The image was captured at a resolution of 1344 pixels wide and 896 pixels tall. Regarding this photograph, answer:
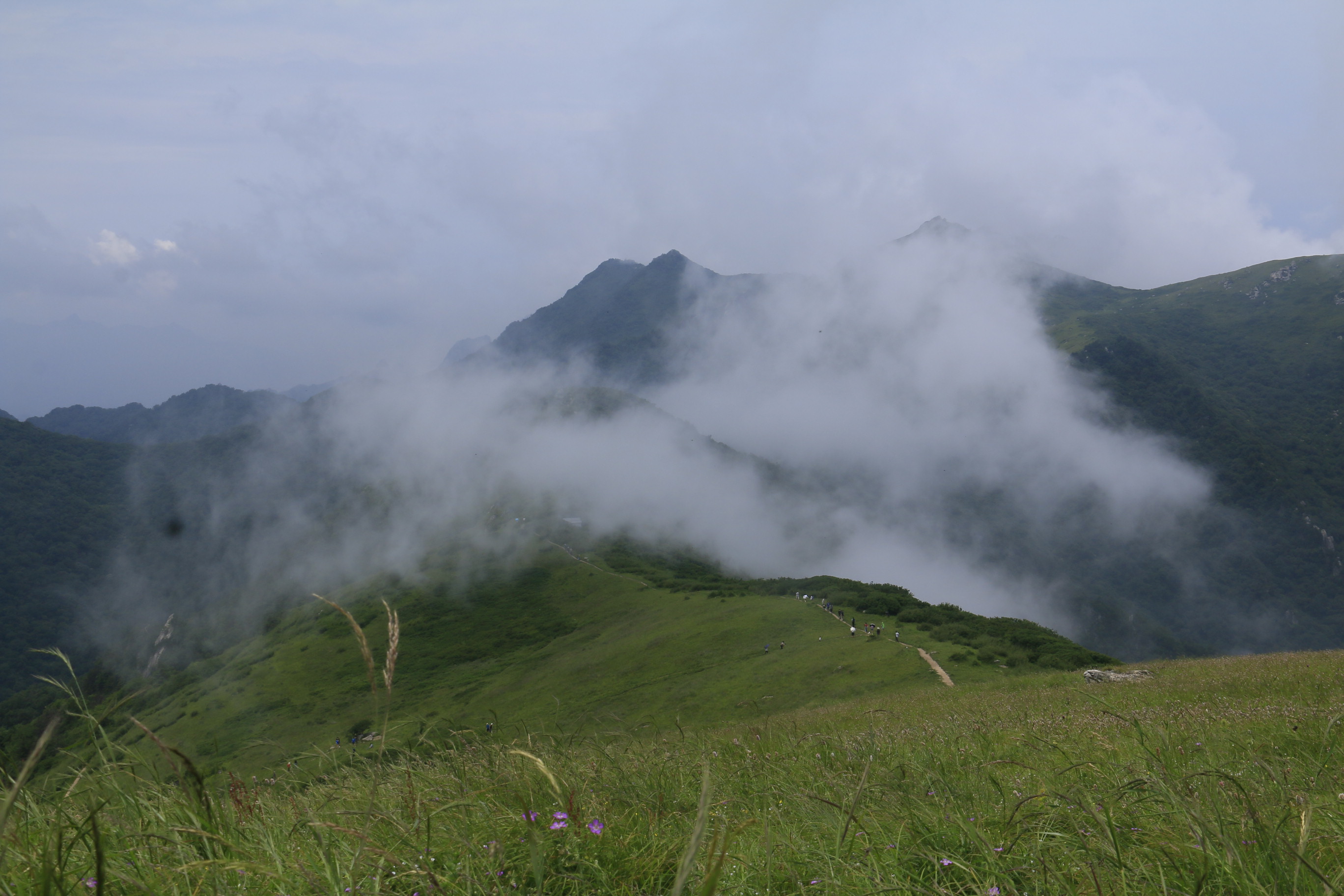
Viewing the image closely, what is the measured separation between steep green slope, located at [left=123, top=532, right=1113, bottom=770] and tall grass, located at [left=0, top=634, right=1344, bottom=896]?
109 centimetres

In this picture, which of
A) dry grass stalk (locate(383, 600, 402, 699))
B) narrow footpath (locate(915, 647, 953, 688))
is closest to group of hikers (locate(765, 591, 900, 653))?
→ narrow footpath (locate(915, 647, 953, 688))

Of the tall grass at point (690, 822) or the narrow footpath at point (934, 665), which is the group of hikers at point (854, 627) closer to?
the narrow footpath at point (934, 665)

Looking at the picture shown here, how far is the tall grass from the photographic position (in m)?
2.79

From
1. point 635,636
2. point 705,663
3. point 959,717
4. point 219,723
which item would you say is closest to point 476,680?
point 635,636

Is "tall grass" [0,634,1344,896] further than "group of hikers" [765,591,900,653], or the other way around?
"group of hikers" [765,591,900,653]

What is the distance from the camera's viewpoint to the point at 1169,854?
291 centimetres

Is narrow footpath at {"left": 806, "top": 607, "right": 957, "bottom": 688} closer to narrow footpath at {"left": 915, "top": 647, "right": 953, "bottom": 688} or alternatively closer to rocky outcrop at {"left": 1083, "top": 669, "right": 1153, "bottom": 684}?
narrow footpath at {"left": 915, "top": 647, "right": 953, "bottom": 688}

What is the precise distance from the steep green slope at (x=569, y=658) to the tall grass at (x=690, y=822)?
1089 millimetres

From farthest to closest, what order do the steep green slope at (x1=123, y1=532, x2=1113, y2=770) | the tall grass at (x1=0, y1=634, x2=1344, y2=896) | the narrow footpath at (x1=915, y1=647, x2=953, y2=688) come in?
the steep green slope at (x1=123, y1=532, x2=1113, y2=770)
the narrow footpath at (x1=915, y1=647, x2=953, y2=688)
the tall grass at (x1=0, y1=634, x2=1344, y2=896)

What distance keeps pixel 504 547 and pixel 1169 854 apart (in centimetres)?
A: 17982

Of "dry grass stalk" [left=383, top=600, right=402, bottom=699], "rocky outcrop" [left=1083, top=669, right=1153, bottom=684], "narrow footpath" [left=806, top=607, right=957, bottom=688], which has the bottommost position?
"narrow footpath" [left=806, top=607, right=957, bottom=688]

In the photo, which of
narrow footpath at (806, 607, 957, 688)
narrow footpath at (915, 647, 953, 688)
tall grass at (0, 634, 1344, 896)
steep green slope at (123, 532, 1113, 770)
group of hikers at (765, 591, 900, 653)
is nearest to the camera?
tall grass at (0, 634, 1344, 896)

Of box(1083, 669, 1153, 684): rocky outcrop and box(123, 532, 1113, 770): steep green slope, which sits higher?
box(1083, 669, 1153, 684): rocky outcrop

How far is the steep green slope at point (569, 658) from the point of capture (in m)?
46.2
